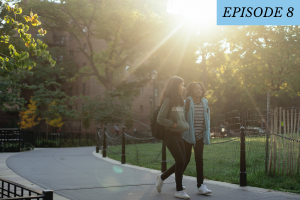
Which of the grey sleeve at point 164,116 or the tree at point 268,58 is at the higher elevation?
the tree at point 268,58

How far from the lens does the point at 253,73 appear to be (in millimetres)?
36781

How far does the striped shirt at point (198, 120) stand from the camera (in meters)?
5.89

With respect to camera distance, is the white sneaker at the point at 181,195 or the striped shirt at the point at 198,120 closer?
the white sneaker at the point at 181,195

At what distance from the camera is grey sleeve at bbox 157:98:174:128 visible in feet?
17.7

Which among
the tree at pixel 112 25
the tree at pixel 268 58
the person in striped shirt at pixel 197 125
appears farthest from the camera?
the tree at pixel 268 58

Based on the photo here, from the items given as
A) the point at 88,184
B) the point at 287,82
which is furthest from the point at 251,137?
the point at 287,82

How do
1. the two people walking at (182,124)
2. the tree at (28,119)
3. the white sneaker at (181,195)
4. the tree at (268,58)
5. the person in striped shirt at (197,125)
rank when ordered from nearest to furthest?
1. the white sneaker at (181,195)
2. the two people walking at (182,124)
3. the person in striped shirt at (197,125)
4. the tree at (268,58)
5. the tree at (28,119)

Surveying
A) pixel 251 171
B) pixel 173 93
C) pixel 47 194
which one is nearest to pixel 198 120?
pixel 173 93

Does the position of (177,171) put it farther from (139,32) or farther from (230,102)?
(230,102)

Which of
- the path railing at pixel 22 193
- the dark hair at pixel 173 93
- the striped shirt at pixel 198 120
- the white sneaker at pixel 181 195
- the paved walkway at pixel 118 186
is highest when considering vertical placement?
the dark hair at pixel 173 93

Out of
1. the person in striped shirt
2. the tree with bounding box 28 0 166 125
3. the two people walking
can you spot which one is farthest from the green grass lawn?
the tree with bounding box 28 0 166 125

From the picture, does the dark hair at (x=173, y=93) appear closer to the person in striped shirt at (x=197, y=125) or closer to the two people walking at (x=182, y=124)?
the two people walking at (x=182, y=124)

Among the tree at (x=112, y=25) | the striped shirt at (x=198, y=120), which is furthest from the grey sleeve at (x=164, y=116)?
the tree at (x=112, y=25)

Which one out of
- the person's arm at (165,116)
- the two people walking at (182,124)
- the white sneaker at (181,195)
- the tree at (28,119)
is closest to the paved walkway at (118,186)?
the white sneaker at (181,195)
